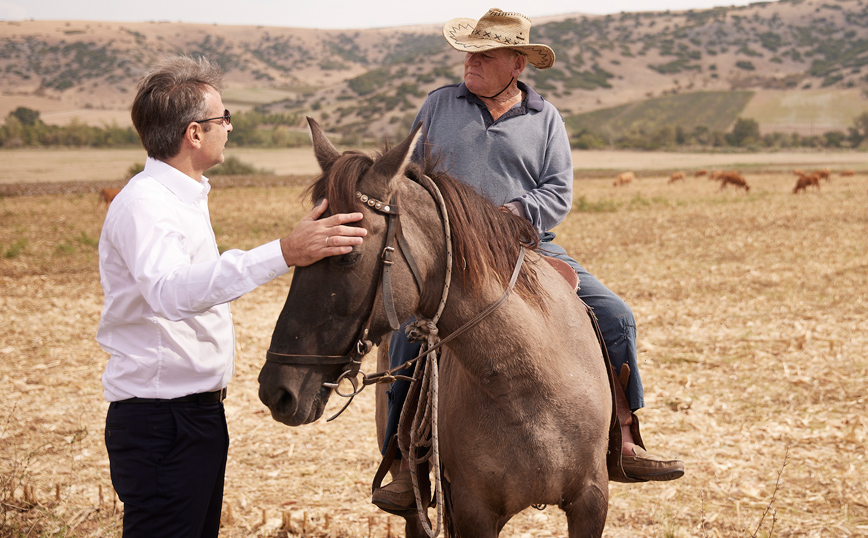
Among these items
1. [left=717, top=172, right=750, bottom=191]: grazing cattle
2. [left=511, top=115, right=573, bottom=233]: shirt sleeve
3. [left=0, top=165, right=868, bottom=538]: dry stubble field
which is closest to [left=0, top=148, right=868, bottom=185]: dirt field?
[left=717, top=172, right=750, bottom=191]: grazing cattle

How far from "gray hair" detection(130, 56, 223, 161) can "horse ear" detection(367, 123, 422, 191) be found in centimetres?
93

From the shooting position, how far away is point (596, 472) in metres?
2.75

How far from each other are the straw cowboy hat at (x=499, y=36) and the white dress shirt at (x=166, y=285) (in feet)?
5.35

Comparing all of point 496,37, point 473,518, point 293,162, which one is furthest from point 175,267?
point 293,162

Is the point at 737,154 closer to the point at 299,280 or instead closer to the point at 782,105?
the point at 782,105

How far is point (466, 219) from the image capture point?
2.20m

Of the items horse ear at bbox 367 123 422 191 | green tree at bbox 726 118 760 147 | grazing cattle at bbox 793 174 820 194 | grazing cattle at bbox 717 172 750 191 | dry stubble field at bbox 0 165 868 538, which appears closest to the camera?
horse ear at bbox 367 123 422 191

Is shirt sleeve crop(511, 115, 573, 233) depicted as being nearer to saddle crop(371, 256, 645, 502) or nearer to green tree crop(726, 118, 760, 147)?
saddle crop(371, 256, 645, 502)

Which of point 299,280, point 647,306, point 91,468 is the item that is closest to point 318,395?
point 299,280

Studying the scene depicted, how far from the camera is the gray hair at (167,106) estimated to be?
237 cm

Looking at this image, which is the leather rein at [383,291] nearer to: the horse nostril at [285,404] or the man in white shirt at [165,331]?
the horse nostril at [285,404]

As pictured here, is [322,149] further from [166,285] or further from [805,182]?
[805,182]

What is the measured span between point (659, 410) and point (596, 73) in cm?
12472

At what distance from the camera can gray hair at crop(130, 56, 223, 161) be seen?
237 cm
